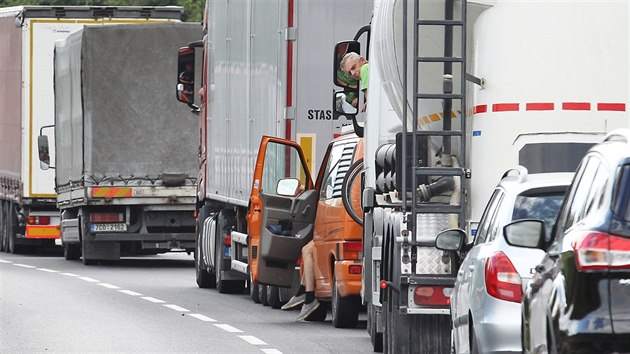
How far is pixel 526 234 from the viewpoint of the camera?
28.3 feet

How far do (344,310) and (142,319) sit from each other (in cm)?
274

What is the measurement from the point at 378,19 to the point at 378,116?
4.60 ft

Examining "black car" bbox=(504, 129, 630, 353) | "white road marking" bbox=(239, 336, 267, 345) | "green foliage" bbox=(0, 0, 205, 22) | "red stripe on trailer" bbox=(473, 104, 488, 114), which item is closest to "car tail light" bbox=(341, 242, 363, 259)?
"white road marking" bbox=(239, 336, 267, 345)

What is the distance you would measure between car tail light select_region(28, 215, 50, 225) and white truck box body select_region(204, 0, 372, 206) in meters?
11.4

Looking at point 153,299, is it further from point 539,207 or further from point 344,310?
point 539,207

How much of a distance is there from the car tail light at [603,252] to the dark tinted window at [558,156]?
4994 millimetres

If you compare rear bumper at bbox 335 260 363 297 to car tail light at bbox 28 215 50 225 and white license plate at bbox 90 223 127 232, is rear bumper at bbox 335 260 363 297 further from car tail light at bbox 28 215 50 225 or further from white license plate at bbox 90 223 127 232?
car tail light at bbox 28 215 50 225

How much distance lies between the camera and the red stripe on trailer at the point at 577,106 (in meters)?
12.4

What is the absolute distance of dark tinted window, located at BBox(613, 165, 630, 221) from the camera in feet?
24.4

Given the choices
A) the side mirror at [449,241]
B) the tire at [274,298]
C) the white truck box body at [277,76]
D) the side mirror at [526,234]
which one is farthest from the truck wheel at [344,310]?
the side mirror at [526,234]

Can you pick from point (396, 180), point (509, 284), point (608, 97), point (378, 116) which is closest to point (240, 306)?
point (378, 116)

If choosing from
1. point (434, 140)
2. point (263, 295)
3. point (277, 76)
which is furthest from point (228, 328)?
point (434, 140)

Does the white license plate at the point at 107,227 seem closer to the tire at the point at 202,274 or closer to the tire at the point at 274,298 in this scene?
the tire at the point at 202,274

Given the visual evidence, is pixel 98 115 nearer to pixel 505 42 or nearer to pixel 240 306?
pixel 240 306
